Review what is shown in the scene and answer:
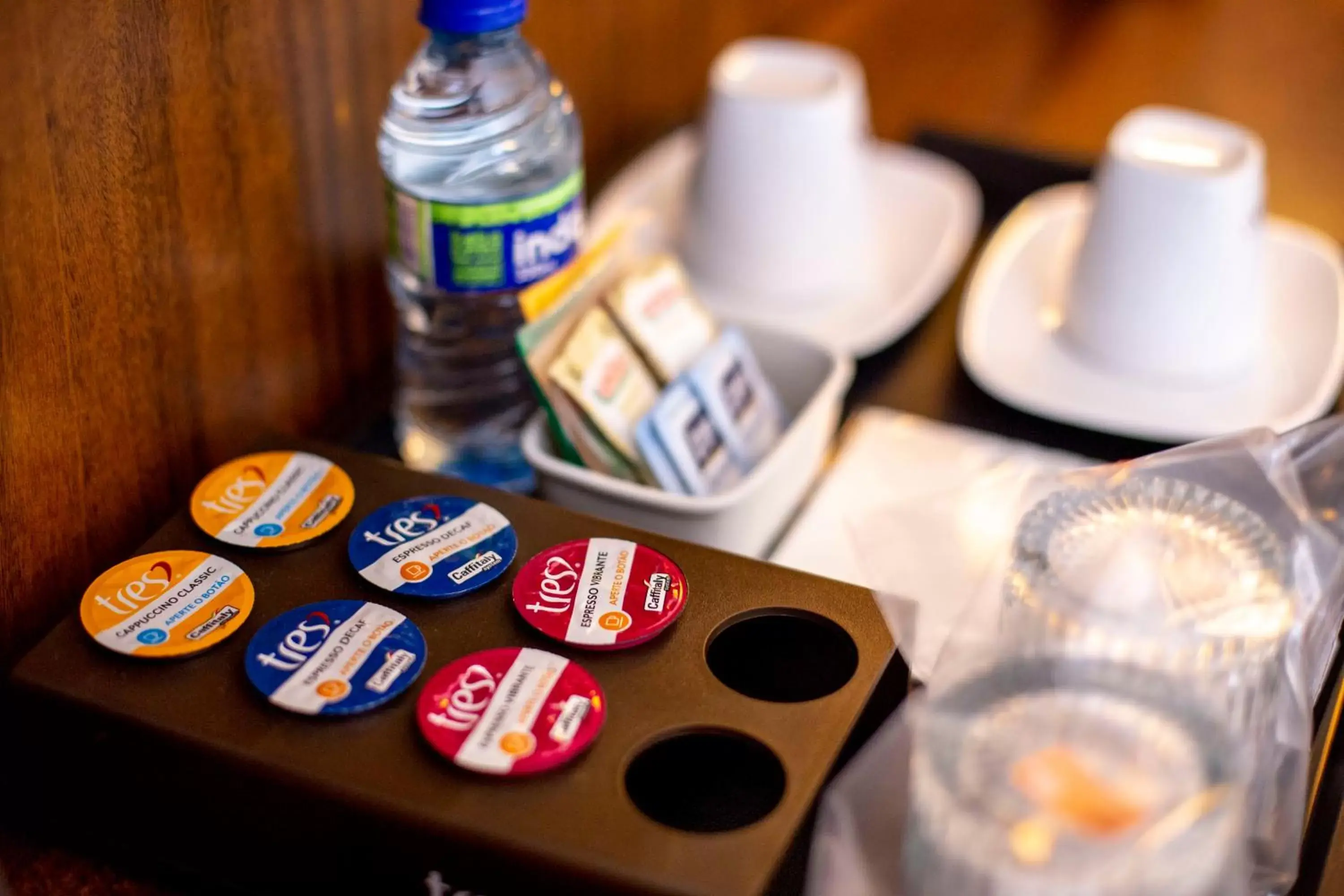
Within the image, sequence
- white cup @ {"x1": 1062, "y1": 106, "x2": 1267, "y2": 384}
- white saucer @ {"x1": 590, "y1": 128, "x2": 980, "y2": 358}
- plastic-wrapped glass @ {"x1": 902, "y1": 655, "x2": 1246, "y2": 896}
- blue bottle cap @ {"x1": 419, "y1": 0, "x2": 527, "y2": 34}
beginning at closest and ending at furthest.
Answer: plastic-wrapped glass @ {"x1": 902, "y1": 655, "x2": 1246, "y2": 896}
blue bottle cap @ {"x1": 419, "y1": 0, "x2": 527, "y2": 34}
white cup @ {"x1": 1062, "y1": 106, "x2": 1267, "y2": 384}
white saucer @ {"x1": 590, "y1": 128, "x2": 980, "y2": 358}

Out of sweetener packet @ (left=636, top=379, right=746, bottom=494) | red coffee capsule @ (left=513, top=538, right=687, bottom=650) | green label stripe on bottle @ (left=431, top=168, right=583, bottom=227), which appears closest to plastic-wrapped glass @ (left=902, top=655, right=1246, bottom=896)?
red coffee capsule @ (left=513, top=538, right=687, bottom=650)

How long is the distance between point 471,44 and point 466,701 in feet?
1.24

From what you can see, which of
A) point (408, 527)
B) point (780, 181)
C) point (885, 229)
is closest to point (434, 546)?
point (408, 527)

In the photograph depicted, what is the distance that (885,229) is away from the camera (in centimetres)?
99

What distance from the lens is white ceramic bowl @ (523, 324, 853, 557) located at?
66 centimetres

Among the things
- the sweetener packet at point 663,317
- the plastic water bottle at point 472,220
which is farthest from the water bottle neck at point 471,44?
the sweetener packet at point 663,317

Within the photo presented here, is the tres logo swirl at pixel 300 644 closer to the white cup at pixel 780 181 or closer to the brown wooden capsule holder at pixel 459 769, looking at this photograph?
the brown wooden capsule holder at pixel 459 769

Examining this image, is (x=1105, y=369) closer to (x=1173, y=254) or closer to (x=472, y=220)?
(x=1173, y=254)

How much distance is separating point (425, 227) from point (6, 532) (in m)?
0.24

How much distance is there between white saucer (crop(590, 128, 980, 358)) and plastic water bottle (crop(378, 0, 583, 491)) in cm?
14

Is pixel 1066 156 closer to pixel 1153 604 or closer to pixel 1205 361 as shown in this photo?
pixel 1205 361

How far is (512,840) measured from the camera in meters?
0.46

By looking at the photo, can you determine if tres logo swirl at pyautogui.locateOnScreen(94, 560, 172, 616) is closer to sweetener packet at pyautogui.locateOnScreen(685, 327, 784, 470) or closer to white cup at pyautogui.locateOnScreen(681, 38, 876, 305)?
sweetener packet at pyautogui.locateOnScreen(685, 327, 784, 470)

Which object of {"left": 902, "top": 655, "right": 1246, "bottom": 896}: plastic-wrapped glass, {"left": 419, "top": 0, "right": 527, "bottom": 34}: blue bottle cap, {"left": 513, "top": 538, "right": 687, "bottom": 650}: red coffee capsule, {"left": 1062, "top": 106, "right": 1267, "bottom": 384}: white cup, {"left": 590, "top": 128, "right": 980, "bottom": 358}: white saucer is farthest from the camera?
{"left": 590, "top": 128, "right": 980, "bottom": 358}: white saucer
